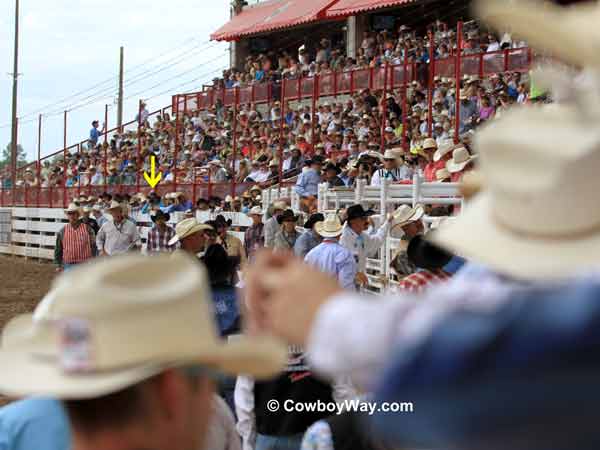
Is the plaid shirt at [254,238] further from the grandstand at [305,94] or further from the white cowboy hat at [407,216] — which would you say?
the white cowboy hat at [407,216]

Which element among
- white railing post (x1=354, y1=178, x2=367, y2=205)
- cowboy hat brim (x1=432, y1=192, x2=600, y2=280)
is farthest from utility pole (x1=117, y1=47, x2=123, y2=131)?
cowboy hat brim (x1=432, y1=192, x2=600, y2=280)

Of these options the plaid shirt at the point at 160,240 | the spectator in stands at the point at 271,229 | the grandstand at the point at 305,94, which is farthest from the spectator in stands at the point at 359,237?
the grandstand at the point at 305,94

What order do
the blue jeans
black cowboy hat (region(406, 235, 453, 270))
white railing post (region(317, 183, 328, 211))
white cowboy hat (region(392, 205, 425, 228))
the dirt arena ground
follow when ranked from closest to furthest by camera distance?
black cowboy hat (region(406, 235, 453, 270)) → the blue jeans → white cowboy hat (region(392, 205, 425, 228)) → white railing post (region(317, 183, 328, 211)) → the dirt arena ground

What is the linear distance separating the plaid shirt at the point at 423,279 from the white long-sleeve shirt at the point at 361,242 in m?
5.68

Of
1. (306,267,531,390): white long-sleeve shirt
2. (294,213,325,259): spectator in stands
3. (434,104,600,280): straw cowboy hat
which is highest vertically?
(434,104,600,280): straw cowboy hat

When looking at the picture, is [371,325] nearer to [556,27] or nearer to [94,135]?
[556,27]

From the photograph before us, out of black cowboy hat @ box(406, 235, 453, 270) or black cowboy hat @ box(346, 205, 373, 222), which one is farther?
black cowboy hat @ box(346, 205, 373, 222)

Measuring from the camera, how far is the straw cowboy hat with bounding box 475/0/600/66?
1.41m

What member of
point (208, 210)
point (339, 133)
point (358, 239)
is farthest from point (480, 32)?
point (358, 239)

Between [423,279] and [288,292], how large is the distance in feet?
9.91

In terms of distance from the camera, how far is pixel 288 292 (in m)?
1.41

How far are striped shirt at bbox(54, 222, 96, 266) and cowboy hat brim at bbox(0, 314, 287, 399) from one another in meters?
13.2

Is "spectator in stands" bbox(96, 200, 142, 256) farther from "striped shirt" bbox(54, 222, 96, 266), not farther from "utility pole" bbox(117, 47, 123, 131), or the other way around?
"utility pole" bbox(117, 47, 123, 131)

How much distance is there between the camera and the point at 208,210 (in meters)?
19.8
